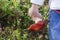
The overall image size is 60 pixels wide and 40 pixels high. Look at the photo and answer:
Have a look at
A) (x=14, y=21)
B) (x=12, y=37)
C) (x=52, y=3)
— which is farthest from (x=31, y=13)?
(x=14, y=21)

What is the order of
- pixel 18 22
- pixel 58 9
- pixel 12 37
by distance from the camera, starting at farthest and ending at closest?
pixel 18 22
pixel 12 37
pixel 58 9

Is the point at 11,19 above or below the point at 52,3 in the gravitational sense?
below

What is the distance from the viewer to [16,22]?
9.80 feet

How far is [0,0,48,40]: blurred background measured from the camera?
2824mm

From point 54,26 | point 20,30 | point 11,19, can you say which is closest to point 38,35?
point 20,30

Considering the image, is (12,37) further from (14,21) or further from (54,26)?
(54,26)

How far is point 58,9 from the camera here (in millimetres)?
1972

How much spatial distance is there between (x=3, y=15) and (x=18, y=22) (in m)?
0.21

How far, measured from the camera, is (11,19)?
3045mm

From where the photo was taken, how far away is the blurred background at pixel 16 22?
9.27 feet

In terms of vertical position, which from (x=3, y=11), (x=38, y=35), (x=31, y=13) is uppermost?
(x=31, y=13)

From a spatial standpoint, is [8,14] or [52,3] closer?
[52,3]

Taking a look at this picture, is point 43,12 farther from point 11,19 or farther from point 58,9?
point 58,9

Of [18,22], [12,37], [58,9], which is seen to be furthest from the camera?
[18,22]
